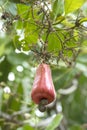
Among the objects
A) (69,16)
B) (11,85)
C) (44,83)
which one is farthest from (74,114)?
(44,83)

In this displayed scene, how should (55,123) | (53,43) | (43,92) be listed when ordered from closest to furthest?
1. (43,92)
2. (53,43)
3. (55,123)

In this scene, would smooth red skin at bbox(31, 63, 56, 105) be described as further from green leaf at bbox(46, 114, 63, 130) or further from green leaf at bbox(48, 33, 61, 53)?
green leaf at bbox(46, 114, 63, 130)

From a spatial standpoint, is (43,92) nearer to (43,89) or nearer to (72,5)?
(43,89)

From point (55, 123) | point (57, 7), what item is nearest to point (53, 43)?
point (57, 7)

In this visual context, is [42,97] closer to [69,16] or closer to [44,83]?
[44,83]

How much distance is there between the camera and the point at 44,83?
105 centimetres

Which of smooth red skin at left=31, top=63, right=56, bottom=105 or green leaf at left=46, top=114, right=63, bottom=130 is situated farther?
green leaf at left=46, top=114, right=63, bottom=130

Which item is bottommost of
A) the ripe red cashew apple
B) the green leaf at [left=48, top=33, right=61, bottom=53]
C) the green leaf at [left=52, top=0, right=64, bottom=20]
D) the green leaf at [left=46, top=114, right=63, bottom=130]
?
the green leaf at [left=46, top=114, right=63, bottom=130]

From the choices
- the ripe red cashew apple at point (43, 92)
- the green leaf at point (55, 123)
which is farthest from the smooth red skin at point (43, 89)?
the green leaf at point (55, 123)

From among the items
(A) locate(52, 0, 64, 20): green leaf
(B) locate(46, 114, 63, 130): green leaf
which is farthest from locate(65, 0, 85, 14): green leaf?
(B) locate(46, 114, 63, 130): green leaf

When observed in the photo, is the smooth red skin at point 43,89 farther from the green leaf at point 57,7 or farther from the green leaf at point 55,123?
the green leaf at point 55,123

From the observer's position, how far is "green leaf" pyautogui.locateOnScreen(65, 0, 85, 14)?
1.16 metres

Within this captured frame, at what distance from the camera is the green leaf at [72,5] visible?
3.82 feet

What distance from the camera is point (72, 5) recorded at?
1166mm
